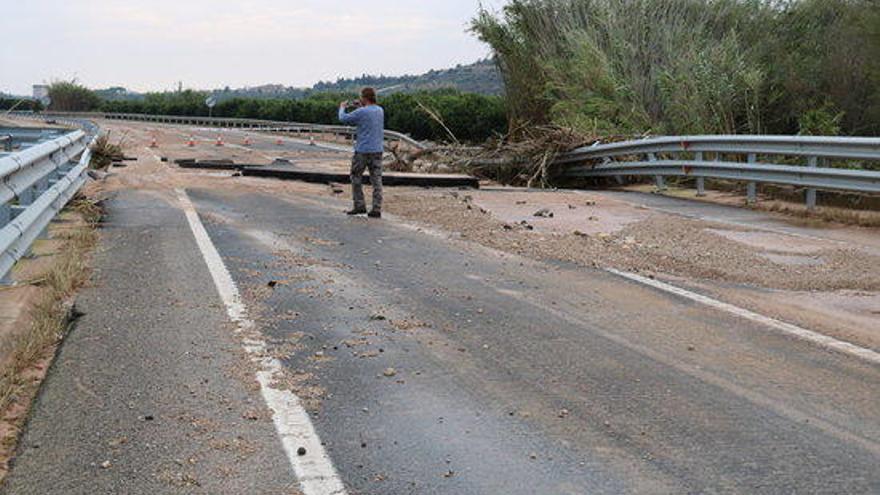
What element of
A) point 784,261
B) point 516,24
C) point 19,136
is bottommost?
point 784,261

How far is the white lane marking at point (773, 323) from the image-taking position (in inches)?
245

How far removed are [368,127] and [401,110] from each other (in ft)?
127

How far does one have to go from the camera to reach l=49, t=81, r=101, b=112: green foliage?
11062 centimetres

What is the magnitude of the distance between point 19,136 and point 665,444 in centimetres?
1465

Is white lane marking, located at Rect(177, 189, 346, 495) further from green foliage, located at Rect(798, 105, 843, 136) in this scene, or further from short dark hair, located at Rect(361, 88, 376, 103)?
green foliage, located at Rect(798, 105, 843, 136)

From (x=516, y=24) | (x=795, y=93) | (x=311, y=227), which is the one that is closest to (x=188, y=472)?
(x=311, y=227)

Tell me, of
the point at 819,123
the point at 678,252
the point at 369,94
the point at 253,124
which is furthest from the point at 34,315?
the point at 253,124

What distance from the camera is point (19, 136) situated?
16.4 metres

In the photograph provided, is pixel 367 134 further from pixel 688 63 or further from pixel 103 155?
pixel 103 155

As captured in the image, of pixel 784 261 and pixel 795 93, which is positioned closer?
pixel 784 261

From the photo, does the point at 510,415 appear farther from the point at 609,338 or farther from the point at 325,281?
the point at 325,281

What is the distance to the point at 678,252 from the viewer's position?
1014 cm

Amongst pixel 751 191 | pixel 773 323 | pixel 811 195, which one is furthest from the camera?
pixel 751 191

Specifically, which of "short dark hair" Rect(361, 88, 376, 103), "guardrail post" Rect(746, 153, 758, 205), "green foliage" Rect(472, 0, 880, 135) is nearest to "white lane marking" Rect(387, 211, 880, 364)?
"short dark hair" Rect(361, 88, 376, 103)
